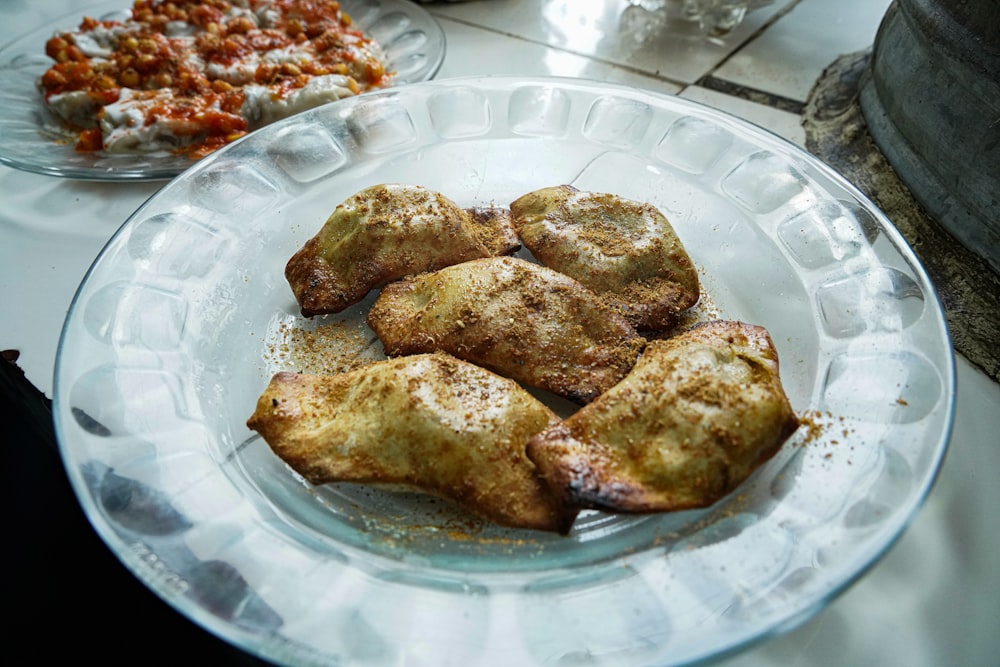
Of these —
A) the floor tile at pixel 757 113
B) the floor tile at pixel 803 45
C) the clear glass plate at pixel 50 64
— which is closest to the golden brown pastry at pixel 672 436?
the floor tile at pixel 757 113

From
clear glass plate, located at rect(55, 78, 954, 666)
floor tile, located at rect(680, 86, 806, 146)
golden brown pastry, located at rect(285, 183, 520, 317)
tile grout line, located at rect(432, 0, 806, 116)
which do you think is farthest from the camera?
tile grout line, located at rect(432, 0, 806, 116)

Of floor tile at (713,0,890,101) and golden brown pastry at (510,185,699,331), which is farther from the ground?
golden brown pastry at (510,185,699,331)

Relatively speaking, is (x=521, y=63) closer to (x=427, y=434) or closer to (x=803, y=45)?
(x=803, y=45)

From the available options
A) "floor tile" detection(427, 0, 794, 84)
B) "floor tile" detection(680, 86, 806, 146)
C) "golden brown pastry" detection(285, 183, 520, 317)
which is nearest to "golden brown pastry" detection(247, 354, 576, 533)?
"golden brown pastry" detection(285, 183, 520, 317)

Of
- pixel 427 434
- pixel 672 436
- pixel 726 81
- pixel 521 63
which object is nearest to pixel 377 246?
pixel 427 434

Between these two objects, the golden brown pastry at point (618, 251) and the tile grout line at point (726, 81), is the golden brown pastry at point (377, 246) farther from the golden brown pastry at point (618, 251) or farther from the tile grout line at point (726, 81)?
the tile grout line at point (726, 81)

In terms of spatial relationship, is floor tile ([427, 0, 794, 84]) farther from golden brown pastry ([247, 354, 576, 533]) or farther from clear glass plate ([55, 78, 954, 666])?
golden brown pastry ([247, 354, 576, 533])
